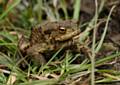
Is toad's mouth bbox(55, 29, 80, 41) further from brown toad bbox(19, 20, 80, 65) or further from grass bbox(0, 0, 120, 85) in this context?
grass bbox(0, 0, 120, 85)

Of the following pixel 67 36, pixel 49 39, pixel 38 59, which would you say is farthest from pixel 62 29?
pixel 38 59

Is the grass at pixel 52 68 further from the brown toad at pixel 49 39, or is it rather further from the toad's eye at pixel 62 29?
the toad's eye at pixel 62 29

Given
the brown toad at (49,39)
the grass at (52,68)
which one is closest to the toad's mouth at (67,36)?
the brown toad at (49,39)

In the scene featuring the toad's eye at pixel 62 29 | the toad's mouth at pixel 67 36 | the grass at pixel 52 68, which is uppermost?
the toad's eye at pixel 62 29

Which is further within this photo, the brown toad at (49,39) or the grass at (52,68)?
the brown toad at (49,39)

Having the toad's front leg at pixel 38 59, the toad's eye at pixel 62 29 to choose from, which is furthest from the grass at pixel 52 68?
the toad's eye at pixel 62 29

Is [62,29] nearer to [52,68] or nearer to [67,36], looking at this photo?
[67,36]

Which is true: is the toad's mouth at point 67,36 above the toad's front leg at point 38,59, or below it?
above

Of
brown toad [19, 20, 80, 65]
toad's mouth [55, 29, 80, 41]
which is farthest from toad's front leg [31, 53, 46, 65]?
toad's mouth [55, 29, 80, 41]
